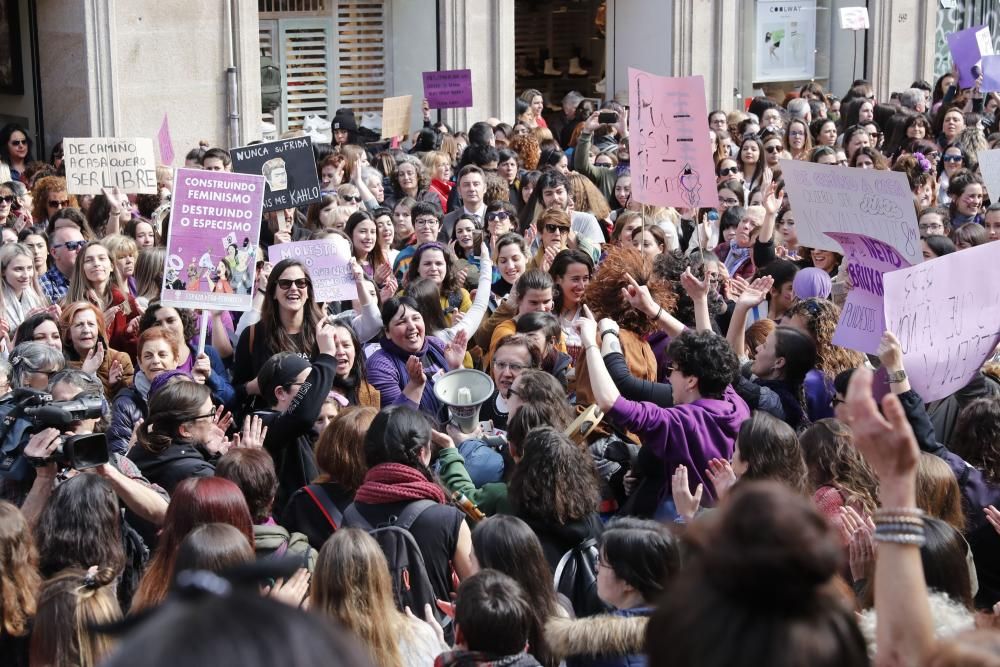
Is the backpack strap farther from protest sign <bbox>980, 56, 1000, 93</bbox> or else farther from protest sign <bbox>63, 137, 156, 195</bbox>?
protest sign <bbox>980, 56, 1000, 93</bbox>

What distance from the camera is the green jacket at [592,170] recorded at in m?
12.8

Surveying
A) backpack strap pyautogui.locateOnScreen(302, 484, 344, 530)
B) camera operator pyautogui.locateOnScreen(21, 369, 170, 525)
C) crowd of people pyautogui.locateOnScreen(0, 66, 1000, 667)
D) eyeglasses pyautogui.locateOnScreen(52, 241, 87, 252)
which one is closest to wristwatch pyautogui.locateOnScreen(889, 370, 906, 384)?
crowd of people pyautogui.locateOnScreen(0, 66, 1000, 667)

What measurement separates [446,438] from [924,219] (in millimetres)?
5161

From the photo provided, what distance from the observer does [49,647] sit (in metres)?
3.58

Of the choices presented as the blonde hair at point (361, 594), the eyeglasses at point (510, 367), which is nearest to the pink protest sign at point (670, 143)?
the eyeglasses at point (510, 367)

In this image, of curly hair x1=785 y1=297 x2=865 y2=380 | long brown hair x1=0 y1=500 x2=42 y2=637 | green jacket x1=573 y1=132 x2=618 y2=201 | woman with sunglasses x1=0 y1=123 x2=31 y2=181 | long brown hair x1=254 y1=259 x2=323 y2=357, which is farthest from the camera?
woman with sunglasses x1=0 y1=123 x2=31 y2=181

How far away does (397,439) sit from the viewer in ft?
14.8

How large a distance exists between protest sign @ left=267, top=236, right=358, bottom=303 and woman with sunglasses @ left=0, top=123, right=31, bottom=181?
6.85 m

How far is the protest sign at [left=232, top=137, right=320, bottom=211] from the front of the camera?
983 centimetres

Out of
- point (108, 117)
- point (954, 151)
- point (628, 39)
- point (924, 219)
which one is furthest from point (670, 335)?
point (628, 39)

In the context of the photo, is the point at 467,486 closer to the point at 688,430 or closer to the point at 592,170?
the point at 688,430

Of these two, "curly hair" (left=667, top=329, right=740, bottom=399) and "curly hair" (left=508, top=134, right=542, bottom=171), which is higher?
"curly hair" (left=508, top=134, right=542, bottom=171)

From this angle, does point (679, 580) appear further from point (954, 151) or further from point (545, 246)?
point (954, 151)

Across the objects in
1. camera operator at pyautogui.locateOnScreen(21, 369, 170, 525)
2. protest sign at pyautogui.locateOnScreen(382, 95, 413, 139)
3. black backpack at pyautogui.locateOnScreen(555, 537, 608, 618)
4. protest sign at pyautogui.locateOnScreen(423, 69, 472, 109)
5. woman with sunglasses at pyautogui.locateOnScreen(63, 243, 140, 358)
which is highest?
protest sign at pyautogui.locateOnScreen(423, 69, 472, 109)
